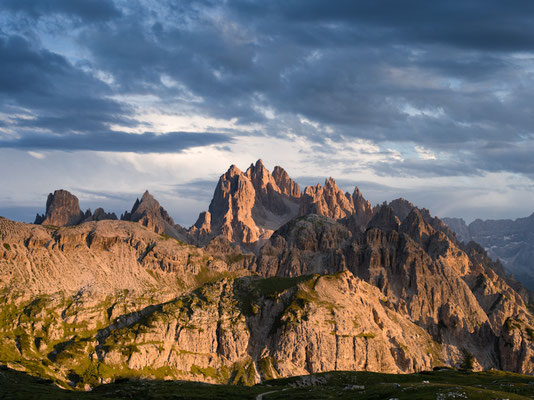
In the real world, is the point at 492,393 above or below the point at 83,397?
above

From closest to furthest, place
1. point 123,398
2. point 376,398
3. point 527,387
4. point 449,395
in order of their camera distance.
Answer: point 449,395 < point 376,398 < point 527,387 < point 123,398

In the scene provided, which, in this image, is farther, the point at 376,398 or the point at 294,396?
the point at 294,396

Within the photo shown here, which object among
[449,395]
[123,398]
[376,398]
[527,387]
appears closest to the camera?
[449,395]

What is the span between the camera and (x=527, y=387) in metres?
177

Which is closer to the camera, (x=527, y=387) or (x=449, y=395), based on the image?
(x=449, y=395)

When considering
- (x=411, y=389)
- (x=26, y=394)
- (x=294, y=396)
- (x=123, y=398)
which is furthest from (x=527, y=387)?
(x=26, y=394)

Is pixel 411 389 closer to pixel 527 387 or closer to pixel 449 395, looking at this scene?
pixel 449 395

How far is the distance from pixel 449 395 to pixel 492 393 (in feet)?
40.4

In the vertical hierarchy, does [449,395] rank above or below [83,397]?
above

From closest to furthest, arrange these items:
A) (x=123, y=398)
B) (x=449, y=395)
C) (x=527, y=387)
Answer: (x=449, y=395) < (x=527, y=387) < (x=123, y=398)

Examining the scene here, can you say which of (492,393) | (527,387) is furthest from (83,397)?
(527,387)

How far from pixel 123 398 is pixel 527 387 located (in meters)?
135

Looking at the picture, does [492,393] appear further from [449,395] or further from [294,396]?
[294,396]

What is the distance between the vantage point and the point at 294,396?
634 ft
